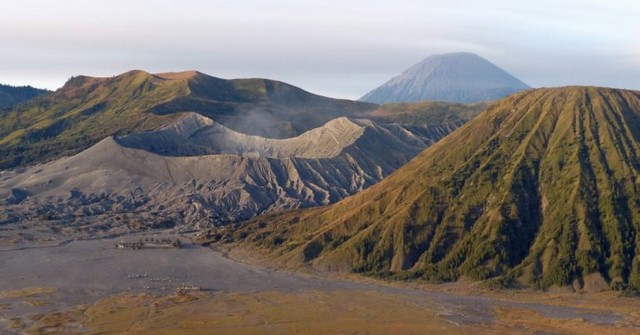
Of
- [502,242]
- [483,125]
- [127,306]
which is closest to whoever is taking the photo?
[127,306]

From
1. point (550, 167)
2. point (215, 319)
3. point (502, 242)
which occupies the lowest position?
point (215, 319)

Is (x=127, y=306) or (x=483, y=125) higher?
(x=483, y=125)

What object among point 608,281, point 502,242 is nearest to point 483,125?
point 502,242

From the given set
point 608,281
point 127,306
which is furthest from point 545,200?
point 127,306

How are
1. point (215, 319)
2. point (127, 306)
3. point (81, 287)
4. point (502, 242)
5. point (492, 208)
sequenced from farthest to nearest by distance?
point (492, 208), point (502, 242), point (81, 287), point (127, 306), point (215, 319)

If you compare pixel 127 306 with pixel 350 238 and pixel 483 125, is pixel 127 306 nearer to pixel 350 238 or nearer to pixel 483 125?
pixel 350 238

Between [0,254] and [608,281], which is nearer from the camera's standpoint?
[608,281]
